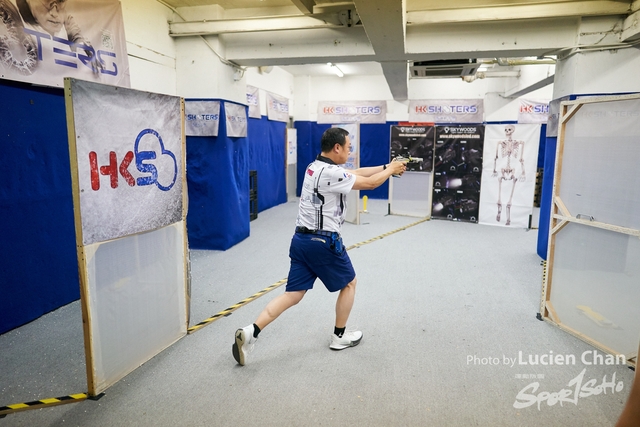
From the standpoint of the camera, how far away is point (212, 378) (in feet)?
8.88

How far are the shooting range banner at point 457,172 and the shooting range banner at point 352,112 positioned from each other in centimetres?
353

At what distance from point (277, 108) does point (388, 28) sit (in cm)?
604

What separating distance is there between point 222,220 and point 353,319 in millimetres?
2910

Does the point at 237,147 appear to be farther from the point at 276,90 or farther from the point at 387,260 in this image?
the point at 276,90

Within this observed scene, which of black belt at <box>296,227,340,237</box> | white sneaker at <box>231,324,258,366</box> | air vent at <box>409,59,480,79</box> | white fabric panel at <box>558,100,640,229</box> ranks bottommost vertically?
white sneaker at <box>231,324,258,366</box>

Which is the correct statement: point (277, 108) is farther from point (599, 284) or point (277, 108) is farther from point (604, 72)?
point (599, 284)

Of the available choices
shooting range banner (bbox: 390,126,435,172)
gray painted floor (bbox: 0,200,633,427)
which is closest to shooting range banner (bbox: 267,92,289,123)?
shooting range banner (bbox: 390,126,435,172)

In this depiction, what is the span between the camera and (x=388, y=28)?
432 cm

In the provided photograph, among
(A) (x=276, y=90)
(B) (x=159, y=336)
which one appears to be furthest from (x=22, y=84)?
(A) (x=276, y=90)

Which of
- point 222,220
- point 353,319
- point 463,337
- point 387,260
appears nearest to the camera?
point 463,337

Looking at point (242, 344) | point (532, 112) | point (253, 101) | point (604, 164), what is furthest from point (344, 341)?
point (532, 112)

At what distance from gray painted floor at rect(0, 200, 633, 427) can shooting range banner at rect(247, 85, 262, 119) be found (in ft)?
15.1

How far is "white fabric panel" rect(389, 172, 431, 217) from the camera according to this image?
8.55 metres

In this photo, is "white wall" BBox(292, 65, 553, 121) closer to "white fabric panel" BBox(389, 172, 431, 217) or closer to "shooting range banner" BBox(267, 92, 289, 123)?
"shooting range banner" BBox(267, 92, 289, 123)
